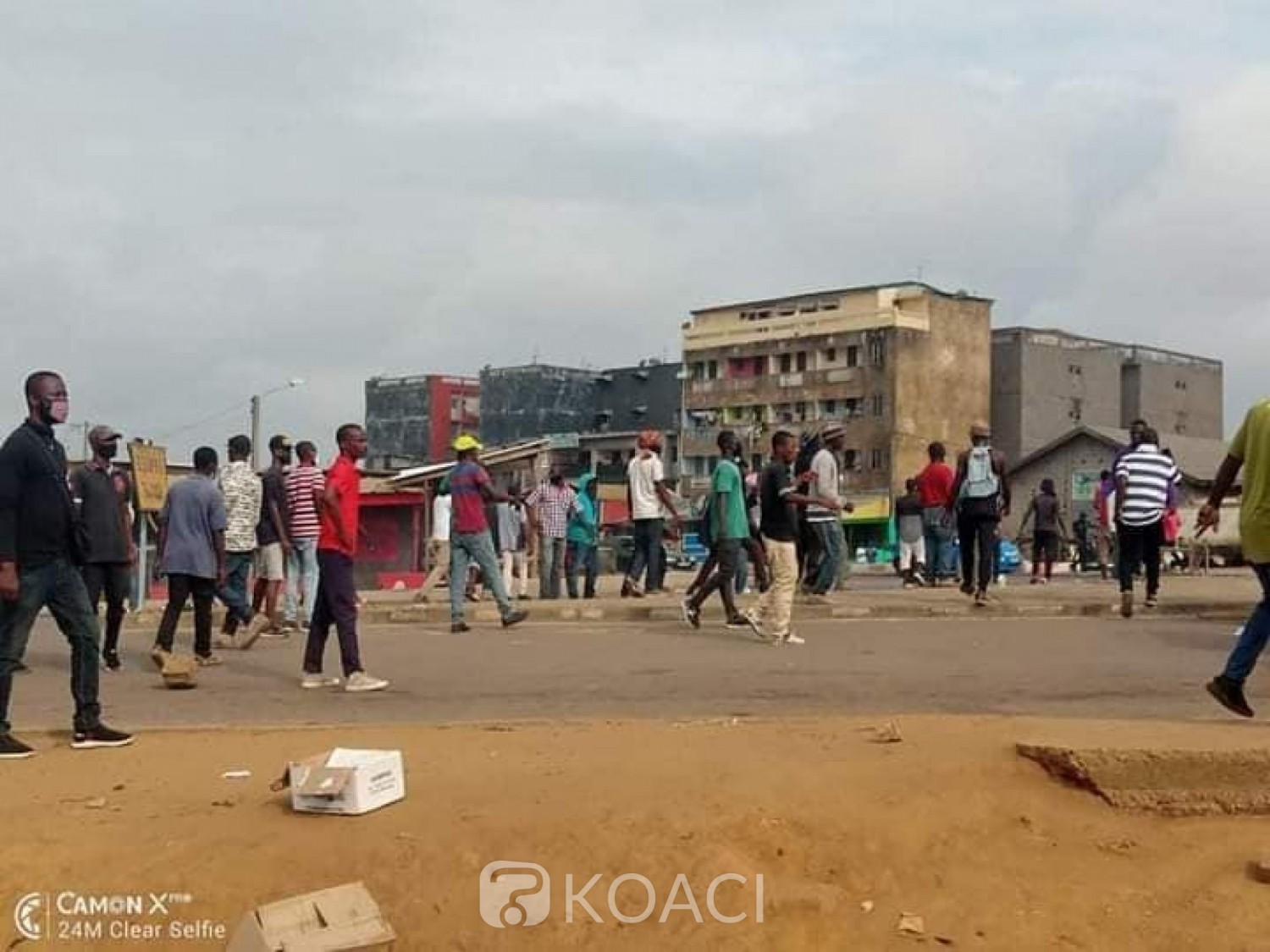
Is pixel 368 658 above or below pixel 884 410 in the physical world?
below

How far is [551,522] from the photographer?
→ 19.8 metres

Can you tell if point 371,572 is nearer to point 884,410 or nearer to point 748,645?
point 748,645

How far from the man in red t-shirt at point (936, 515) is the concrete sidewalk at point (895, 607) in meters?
1.74

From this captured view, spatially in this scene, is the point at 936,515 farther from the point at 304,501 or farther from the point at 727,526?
the point at 304,501

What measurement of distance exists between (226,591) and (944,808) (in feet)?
30.5

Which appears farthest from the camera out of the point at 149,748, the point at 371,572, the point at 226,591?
the point at 371,572

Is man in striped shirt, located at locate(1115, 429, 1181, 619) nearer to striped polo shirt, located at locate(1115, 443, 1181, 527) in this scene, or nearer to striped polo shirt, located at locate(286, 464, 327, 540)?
striped polo shirt, located at locate(1115, 443, 1181, 527)

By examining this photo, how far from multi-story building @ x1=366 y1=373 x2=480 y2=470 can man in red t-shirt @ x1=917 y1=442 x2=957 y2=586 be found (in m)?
105

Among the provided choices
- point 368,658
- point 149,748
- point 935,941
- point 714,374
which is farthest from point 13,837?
point 714,374

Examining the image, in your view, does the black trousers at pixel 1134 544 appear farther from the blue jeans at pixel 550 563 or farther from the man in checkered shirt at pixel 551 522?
the blue jeans at pixel 550 563

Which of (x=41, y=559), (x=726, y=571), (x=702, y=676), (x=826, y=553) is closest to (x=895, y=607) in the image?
(x=826, y=553)

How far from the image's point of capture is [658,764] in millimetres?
7000

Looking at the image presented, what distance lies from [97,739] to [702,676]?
172 inches

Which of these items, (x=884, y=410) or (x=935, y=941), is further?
(x=884, y=410)
